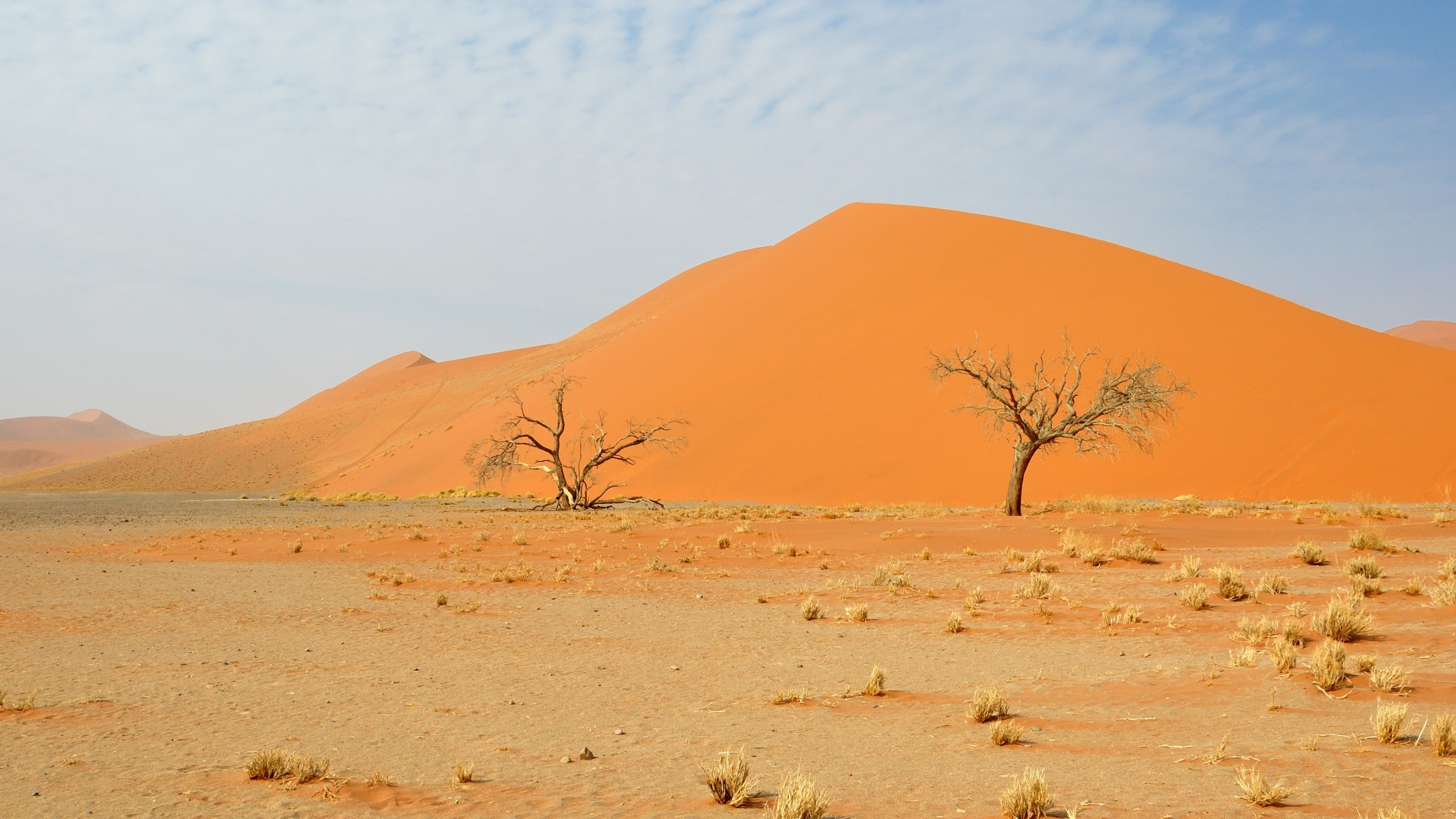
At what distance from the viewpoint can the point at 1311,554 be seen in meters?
12.8

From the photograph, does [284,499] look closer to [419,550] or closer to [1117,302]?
[419,550]

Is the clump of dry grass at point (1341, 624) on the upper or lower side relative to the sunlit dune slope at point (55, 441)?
lower

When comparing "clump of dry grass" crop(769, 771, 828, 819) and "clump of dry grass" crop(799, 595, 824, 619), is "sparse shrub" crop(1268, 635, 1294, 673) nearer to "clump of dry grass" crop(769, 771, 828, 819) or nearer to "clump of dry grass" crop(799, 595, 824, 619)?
"clump of dry grass" crop(769, 771, 828, 819)

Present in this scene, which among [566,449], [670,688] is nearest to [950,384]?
[566,449]

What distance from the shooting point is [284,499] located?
1710 inches

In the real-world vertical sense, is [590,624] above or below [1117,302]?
below

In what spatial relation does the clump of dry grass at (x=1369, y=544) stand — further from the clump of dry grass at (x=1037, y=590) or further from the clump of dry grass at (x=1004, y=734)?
the clump of dry grass at (x=1004, y=734)

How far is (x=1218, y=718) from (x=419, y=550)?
15.2 m

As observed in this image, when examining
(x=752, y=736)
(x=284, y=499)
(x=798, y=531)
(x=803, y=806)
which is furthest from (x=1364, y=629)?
(x=284, y=499)

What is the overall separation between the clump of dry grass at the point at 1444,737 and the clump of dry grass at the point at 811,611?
19.8ft

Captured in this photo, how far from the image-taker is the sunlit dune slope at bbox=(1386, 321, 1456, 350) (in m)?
107

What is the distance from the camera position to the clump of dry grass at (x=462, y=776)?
4523 millimetres

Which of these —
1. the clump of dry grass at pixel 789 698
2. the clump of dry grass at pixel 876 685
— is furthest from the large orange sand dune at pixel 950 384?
the clump of dry grass at pixel 789 698

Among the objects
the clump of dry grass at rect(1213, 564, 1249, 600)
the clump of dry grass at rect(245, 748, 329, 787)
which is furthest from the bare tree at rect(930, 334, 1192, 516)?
the clump of dry grass at rect(245, 748, 329, 787)
